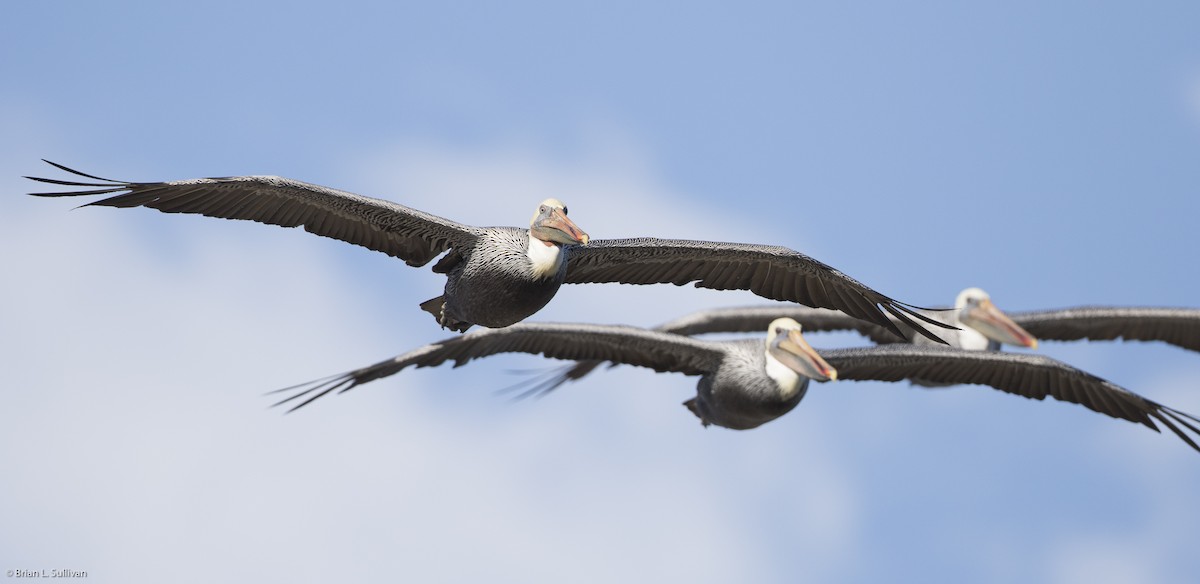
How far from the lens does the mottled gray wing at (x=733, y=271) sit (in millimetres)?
11625

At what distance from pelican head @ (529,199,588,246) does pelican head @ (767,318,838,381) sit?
3100 millimetres

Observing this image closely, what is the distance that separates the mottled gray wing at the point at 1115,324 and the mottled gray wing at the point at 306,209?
8.51 m

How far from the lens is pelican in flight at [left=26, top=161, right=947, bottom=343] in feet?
36.0

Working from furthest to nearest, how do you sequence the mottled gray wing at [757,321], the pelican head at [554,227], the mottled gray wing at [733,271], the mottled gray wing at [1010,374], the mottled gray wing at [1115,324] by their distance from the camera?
the mottled gray wing at [1115,324] < the mottled gray wing at [757,321] < the mottled gray wing at [1010,374] < the mottled gray wing at [733,271] < the pelican head at [554,227]

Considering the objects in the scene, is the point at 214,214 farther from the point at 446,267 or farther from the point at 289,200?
the point at 446,267

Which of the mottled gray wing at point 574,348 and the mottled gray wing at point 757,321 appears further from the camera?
the mottled gray wing at point 757,321

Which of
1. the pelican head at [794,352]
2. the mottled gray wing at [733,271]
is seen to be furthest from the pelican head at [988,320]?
the mottled gray wing at [733,271]

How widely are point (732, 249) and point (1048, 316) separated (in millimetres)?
7109

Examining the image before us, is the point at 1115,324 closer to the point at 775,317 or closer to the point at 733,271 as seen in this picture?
the point at 775,317

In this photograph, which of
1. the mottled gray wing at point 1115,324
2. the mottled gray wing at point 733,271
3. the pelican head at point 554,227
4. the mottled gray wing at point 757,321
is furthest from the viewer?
the mottled gray wing at point 1115,324

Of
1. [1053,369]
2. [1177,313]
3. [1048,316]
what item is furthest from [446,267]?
[1177,313]

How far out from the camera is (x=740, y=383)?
1380 centimetres

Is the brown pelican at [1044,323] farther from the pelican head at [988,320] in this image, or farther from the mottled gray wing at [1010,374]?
the mottled gray wing at [1010,374]

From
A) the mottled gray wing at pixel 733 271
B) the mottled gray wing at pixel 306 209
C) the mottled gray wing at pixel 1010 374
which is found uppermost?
the mottled gray wing at pixel 306 209
